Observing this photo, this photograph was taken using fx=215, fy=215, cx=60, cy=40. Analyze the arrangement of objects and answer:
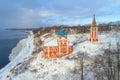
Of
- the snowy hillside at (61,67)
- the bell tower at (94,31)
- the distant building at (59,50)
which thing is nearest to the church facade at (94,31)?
the bell tower at (94,31)

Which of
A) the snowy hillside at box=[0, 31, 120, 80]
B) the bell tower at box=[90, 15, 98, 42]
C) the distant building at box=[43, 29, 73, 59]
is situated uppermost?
the bell tower at box=[90, 15, 98, 42]

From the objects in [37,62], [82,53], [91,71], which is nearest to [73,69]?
[91,71]

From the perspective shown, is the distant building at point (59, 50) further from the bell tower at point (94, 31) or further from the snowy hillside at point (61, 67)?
the bell tower at point (94, 31)

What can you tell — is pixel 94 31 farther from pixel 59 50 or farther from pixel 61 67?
pixel 61 67

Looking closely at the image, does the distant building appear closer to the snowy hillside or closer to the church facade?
the snowy hillside

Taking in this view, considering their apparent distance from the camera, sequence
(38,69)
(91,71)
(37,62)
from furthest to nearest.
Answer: (37,62) < (38,69) < (91,71)

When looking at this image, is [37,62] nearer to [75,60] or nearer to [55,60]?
[55,60]

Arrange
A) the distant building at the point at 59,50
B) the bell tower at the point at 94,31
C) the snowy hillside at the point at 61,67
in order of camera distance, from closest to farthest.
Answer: the snowy hillside at the point at 61,67
the distant building at the point at 59,50
the bell tower at the point at 94,31

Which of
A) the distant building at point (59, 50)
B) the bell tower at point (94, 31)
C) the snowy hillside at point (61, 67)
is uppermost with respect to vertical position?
the bell tower at point (94, 31)

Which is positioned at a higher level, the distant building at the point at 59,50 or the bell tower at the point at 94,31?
the bell tower at the point at 94,31

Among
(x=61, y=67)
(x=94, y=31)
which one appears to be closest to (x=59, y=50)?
(x=61, y=67)

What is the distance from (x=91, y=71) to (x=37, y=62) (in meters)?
14.2

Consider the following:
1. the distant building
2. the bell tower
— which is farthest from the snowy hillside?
the bell tower

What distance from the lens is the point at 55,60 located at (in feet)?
153
